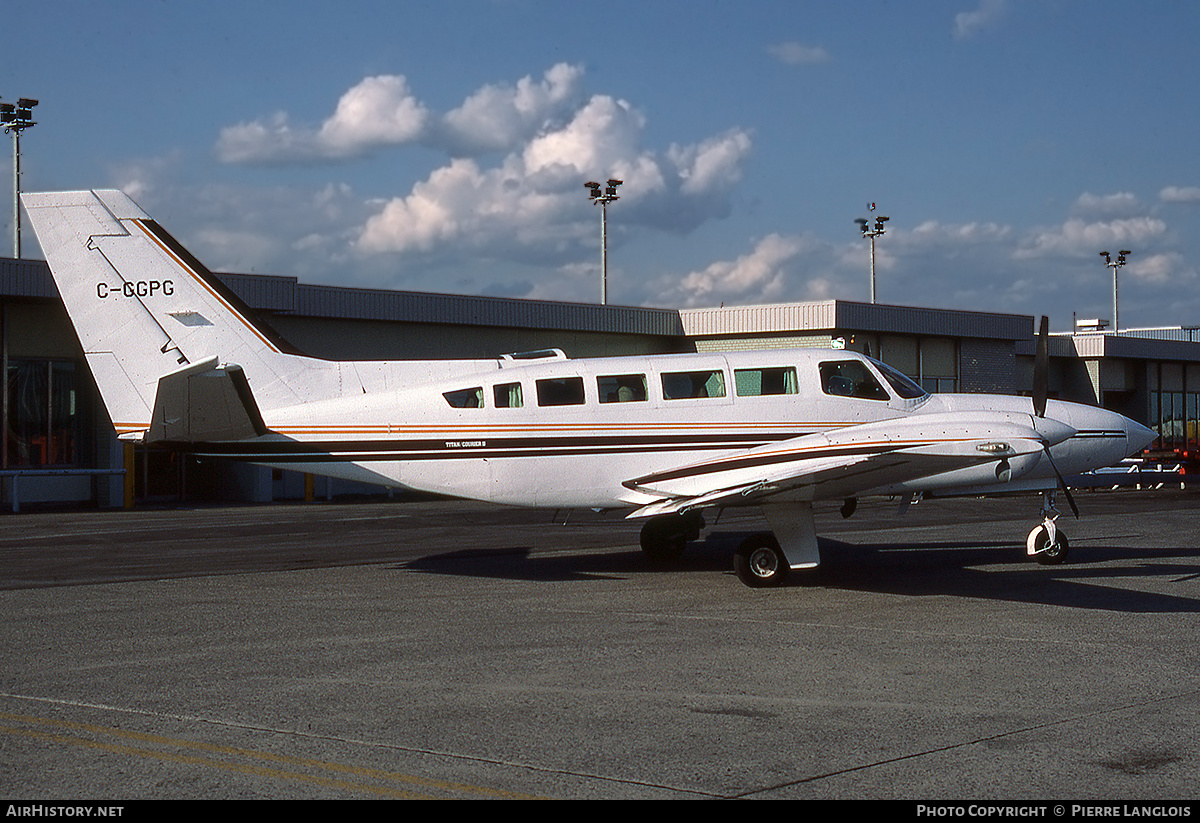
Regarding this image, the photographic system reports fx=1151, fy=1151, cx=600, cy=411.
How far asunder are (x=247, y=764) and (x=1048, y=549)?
41.4ft

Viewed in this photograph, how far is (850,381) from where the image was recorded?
15.0 metres

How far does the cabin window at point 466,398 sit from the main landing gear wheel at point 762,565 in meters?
3.78

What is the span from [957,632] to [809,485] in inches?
107

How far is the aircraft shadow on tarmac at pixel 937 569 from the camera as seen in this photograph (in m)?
13.1

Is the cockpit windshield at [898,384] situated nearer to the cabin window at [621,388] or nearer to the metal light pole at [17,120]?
the cabin window at [621,388]

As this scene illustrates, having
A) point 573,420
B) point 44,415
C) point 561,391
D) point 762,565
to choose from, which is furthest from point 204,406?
point 44,415

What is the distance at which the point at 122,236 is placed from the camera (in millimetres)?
14344

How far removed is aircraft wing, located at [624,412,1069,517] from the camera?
1264cm

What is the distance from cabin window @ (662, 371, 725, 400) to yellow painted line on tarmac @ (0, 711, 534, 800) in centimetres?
887

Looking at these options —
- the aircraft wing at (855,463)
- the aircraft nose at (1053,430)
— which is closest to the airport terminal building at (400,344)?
the aircraft nose at (1053,430)

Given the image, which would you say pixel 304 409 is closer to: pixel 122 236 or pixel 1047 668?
pixel 122 236

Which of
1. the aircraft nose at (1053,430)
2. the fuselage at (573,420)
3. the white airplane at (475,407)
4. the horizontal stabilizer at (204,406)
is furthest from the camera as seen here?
the aircraft nose at (1053,430)

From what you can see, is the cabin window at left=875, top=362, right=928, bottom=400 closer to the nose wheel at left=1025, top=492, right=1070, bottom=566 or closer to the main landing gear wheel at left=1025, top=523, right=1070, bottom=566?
the nose wheel at left=1025, top=492, right=1070, bottom=566
